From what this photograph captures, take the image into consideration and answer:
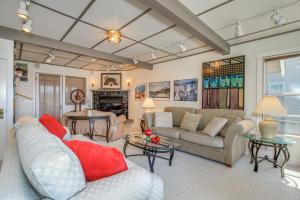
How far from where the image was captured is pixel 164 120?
162 inches

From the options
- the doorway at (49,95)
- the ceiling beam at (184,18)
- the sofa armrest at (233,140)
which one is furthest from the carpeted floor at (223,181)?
the doorway at (49,95)

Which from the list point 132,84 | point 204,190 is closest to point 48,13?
point 204,190

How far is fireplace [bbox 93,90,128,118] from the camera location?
6.63 m

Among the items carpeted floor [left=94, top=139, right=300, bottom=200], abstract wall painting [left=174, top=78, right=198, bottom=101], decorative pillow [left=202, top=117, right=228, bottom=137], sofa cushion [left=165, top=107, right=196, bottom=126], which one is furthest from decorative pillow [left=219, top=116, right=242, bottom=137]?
abstract wall painting [left=174, top=78, right=198, bottom=101]

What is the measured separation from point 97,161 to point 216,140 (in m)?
2.45

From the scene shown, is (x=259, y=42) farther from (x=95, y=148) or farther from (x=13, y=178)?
(x=13, y=178)

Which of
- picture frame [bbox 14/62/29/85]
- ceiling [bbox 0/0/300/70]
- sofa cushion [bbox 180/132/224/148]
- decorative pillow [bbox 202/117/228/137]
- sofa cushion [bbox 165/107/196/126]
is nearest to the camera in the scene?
ceiling [bbox 0/0/300/70]

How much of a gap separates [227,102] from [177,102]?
1521 mm

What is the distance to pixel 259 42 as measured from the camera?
129 inches

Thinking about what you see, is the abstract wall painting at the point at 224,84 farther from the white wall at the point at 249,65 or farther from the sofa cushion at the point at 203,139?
the sofa cushion at the point at 203,139

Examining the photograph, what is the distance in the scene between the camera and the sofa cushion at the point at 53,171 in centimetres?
75

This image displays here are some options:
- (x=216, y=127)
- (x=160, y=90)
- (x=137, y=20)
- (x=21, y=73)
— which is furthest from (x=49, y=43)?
(x=216, y=127)

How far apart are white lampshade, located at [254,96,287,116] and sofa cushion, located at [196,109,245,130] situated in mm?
604

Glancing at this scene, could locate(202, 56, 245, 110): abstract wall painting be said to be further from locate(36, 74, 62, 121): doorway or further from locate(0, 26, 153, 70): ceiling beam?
locate(36, 74, 62, 121): doorway
